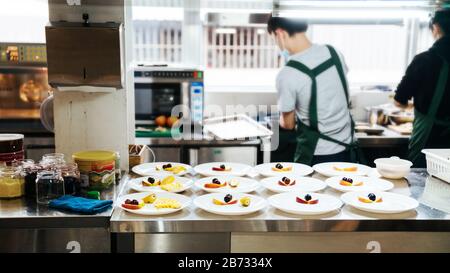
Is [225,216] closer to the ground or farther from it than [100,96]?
closer to the ground

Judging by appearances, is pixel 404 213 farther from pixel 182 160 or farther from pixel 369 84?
pixel 369 84

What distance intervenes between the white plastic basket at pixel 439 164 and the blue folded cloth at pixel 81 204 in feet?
5.83

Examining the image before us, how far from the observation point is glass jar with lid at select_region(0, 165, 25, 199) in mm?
2564

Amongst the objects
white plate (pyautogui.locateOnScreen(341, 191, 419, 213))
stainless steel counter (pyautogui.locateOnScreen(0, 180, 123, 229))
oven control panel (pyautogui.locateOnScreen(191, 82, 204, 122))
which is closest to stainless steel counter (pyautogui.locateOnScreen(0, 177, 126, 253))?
stainless steel counter (pyautogui.locateOnScreen(0, 180, 123, 229))

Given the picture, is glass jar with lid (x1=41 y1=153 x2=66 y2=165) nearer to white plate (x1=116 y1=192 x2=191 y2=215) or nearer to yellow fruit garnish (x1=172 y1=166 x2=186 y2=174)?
white plate (x1=116 y1=192 x2=191 y2=215)

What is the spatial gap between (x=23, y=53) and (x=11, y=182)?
2189 millimetres

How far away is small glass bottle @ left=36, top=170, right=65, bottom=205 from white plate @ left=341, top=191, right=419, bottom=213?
4.51ft

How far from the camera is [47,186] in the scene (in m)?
2.54

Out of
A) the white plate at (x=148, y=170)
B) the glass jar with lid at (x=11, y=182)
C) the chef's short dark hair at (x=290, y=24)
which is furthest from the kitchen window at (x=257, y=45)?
the glass jar with lid at (x=11, y=182)
